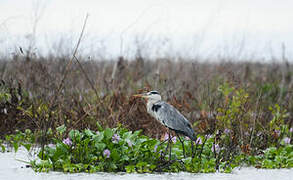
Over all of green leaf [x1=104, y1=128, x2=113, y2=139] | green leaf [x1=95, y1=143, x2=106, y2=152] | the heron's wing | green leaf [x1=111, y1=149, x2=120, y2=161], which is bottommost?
green leaf [x1=111, y1=149, x2=120, y2=161]

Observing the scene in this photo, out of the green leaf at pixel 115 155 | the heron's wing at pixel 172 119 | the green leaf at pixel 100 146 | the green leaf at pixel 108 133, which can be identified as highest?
the heron's wing at pixel 172 119

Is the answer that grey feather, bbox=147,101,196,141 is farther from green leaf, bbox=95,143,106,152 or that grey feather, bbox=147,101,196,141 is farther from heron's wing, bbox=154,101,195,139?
green leaf, bbox=95,143,106,152

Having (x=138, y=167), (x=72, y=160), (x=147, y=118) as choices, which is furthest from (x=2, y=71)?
(x=138, y=167)

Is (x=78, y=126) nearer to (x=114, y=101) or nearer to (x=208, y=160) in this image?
(x=114, y=101)

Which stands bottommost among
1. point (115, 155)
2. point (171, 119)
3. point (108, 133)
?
point (115, 155)

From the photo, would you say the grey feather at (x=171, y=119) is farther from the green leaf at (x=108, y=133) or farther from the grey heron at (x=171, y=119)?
the green leaf at (x=108, y=133)

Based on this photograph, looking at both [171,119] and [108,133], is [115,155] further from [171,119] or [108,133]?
[171,119]

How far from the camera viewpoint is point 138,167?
4.01m

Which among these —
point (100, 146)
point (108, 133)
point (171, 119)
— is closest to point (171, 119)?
point (171, 119)

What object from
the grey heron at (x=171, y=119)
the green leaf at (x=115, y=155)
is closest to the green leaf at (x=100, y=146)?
the green leaf at (x=115, y=155)

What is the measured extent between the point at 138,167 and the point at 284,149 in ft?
6.98

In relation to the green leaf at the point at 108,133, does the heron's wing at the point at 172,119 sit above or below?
above

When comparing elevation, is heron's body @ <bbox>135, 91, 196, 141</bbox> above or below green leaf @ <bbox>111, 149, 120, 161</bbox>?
above

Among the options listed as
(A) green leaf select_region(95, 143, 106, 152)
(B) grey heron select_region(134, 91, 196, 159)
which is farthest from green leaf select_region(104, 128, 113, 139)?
(B) grey heron select_region(134, 91, 196, 159)
